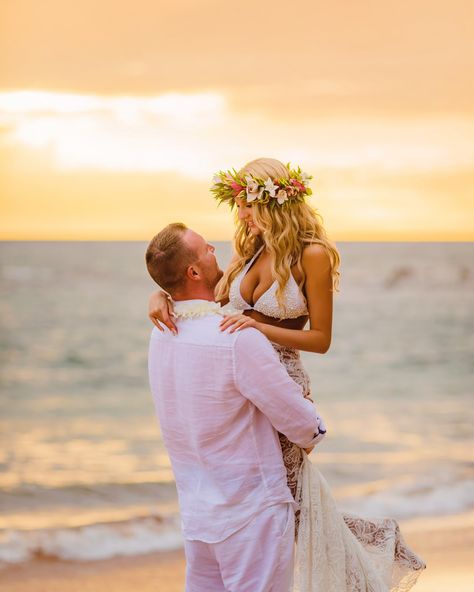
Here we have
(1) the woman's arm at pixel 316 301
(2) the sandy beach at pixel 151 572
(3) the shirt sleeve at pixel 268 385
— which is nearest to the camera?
(3) the shirt sleeve at pixel 268 385

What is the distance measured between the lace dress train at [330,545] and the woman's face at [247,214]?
507 mm

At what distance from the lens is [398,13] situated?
1602cm

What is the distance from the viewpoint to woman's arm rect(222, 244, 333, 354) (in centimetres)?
275

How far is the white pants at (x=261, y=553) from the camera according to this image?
8.05 feet

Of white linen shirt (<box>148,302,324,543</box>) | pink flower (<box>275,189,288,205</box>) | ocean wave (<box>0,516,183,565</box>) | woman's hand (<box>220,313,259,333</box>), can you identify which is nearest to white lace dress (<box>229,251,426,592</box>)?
white linen shirt (<box>148,302,324,543</box>)

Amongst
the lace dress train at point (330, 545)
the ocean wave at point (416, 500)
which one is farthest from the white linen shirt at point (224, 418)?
the ocean wave at point (416, 500)

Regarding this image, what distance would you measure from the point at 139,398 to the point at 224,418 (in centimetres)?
933

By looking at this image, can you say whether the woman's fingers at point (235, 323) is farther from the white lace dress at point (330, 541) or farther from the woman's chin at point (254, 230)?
the woman's chin at point (254, 230)

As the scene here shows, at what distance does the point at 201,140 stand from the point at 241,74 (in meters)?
2.17

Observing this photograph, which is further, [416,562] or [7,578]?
[7,578]

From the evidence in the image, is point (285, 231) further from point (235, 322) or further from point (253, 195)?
point (235, 322)

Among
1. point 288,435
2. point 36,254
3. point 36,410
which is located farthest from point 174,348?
point 36,254

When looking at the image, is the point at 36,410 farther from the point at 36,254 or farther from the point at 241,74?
the point at 36,254

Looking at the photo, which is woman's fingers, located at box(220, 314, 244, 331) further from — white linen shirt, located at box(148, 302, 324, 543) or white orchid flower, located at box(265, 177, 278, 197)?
white orchid flower, located at box(265, 177, 278, 197)
